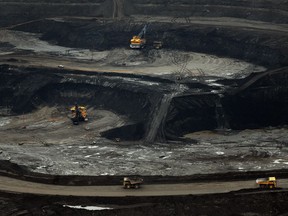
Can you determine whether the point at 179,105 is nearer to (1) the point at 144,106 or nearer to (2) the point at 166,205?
(1) the point at 144,106

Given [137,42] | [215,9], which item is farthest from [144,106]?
[215,9]

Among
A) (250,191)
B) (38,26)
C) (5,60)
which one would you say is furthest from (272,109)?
(38,26)

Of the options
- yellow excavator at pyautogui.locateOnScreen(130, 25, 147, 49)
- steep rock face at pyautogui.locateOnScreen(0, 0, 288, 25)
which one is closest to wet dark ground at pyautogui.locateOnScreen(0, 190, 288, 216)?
yellow excavator at pyautogui.locateOnScreen(130, 25, 147, 49)

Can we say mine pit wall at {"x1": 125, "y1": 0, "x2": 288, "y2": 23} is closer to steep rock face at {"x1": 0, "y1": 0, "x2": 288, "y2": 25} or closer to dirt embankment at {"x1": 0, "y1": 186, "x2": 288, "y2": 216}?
steep rock face at {"x1": 0, "y1": 0, "x2": 288, "y2": 25}

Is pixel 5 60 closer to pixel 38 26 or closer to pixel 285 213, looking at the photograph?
pixel 38 26

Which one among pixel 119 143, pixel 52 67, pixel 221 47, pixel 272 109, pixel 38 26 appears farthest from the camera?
pixel 38 26

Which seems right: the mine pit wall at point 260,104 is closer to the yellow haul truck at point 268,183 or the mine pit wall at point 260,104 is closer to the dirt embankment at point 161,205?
the yellow haul truck at point 268,183

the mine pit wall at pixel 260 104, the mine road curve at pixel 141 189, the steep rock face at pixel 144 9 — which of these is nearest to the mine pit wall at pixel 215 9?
the steep rock face at pixel 144 9
